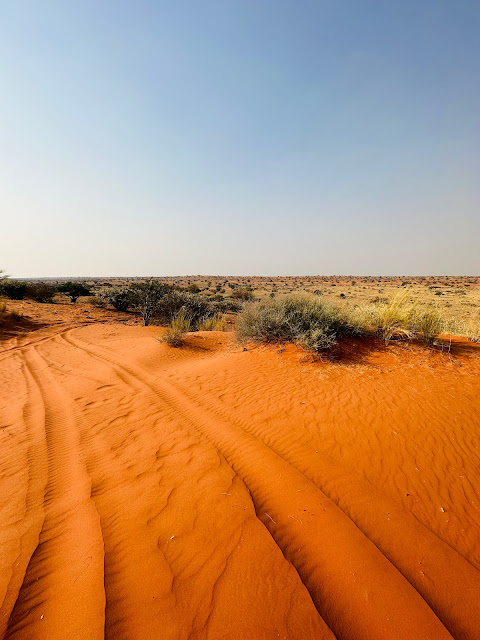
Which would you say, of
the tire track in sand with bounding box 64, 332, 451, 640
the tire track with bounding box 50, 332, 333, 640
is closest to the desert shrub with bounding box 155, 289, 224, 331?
the tire track in sand with bounding box 64, 332, 451, 640

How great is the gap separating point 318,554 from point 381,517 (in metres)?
0.85

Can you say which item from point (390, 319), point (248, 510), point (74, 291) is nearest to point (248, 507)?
point (248, 510)

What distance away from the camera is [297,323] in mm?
7902

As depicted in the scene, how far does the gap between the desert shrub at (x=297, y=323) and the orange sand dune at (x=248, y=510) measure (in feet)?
4.60

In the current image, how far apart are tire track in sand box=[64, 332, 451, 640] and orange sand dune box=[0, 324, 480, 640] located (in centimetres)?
1

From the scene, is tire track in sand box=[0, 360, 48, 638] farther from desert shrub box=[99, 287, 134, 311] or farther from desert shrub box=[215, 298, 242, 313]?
desert shrub box=[99, 287, 134, 311]

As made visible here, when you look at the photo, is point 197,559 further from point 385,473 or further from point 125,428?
point 125,428

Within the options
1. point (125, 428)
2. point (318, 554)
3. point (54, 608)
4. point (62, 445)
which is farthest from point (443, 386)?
point (62, 445)

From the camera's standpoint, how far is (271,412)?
4887mm

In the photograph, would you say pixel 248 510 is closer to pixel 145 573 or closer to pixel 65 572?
pixel 145 573

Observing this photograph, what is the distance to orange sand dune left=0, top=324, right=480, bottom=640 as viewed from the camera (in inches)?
75.7

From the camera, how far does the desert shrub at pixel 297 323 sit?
7280mm

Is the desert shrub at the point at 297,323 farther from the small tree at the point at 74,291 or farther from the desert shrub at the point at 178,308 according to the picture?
the small tree at the point at 74,291

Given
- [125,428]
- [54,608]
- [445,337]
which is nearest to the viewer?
[54,608]
